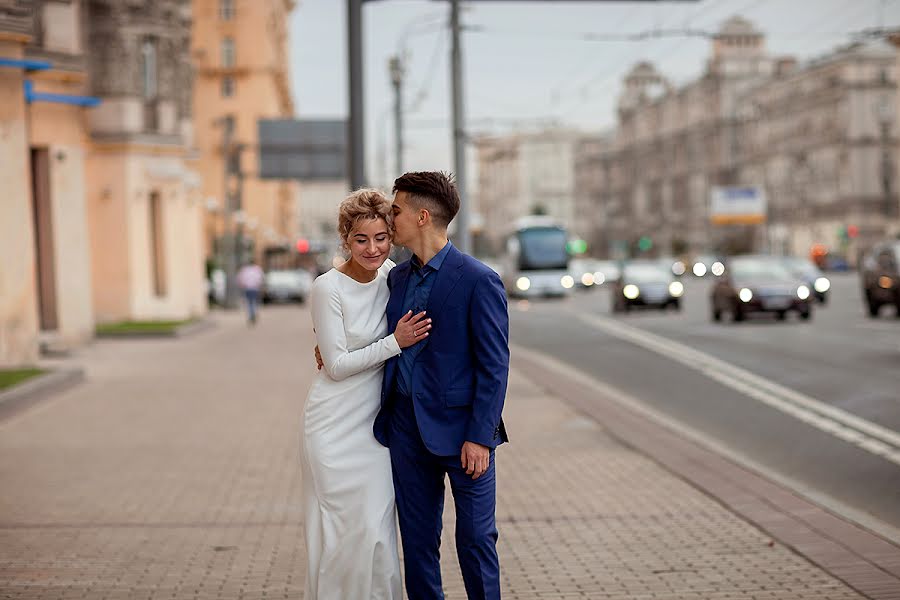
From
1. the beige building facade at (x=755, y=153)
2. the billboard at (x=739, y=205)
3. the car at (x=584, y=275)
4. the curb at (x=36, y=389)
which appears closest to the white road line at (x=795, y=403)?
the curb at (x=36, y=389)

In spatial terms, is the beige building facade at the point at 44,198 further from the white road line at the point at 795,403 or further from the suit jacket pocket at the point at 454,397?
the suit jacket pocket at the point at 454,397

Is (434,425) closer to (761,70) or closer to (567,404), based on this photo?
(567,404)

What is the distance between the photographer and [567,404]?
14.9 m

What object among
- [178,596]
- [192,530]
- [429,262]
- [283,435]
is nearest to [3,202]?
[283,435]

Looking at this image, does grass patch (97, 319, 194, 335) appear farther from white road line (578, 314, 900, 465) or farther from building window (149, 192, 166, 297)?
white road line (578, 314, 900, 465)

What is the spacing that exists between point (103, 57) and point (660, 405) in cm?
2190

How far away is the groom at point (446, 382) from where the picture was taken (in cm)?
477

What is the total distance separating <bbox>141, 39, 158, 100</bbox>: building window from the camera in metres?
34.7

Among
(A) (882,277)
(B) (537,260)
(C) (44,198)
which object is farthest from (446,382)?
(B) (537,260)

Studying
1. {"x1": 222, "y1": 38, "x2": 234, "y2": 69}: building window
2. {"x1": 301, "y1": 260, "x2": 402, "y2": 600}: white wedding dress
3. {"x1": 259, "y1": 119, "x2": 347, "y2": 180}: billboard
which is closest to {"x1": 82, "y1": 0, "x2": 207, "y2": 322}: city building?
{"x1": 259, "y1": 119, "x2": 347, "y2": 180}: billboard

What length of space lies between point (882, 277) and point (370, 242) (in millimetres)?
27486

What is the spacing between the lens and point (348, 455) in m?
4.94

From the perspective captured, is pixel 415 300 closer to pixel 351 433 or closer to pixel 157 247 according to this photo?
pixel 351 433

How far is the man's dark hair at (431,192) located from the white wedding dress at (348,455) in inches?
14.5
